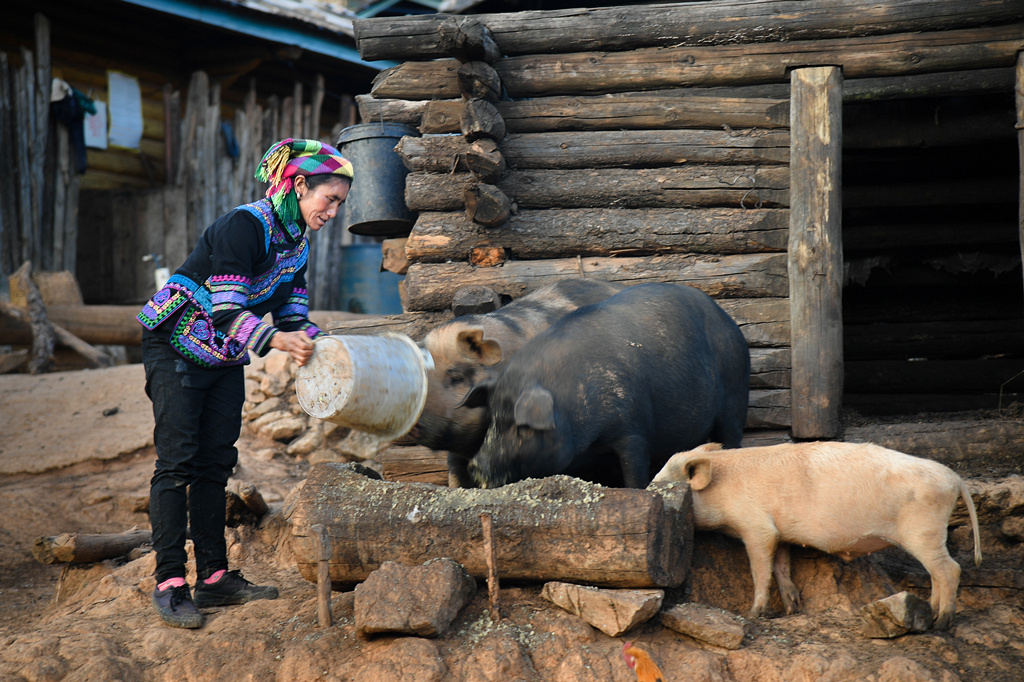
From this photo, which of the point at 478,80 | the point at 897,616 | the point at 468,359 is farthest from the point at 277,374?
the point at 897,616

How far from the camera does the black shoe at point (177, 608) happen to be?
3.16 metres

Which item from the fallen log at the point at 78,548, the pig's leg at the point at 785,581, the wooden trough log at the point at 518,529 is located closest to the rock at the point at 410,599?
the wooden trough log at the point at 518,529

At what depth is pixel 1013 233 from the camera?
7.30 metres

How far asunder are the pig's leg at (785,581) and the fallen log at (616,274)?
7.29 ft

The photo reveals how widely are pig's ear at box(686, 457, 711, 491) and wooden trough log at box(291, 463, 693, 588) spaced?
0.21 ft

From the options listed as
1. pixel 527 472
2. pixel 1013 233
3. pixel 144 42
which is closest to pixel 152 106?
pixel 144 42

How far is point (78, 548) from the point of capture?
13.6 feet

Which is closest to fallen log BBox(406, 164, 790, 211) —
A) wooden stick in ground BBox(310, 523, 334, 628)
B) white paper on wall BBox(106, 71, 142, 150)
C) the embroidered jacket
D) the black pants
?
the embroidered jacket

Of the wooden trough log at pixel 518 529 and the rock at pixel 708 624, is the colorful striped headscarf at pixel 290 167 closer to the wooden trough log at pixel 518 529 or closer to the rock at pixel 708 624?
the wooden trough log at pixel 518 529

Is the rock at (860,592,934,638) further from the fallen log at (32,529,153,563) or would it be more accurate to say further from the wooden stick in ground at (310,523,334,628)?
the fallen log at (32,529,153,563)

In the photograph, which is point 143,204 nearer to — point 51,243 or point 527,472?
point 51,243

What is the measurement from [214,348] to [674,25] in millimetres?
3775

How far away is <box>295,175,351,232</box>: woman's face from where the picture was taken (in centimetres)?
353

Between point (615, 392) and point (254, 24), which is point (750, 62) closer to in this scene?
point (615, 392)
